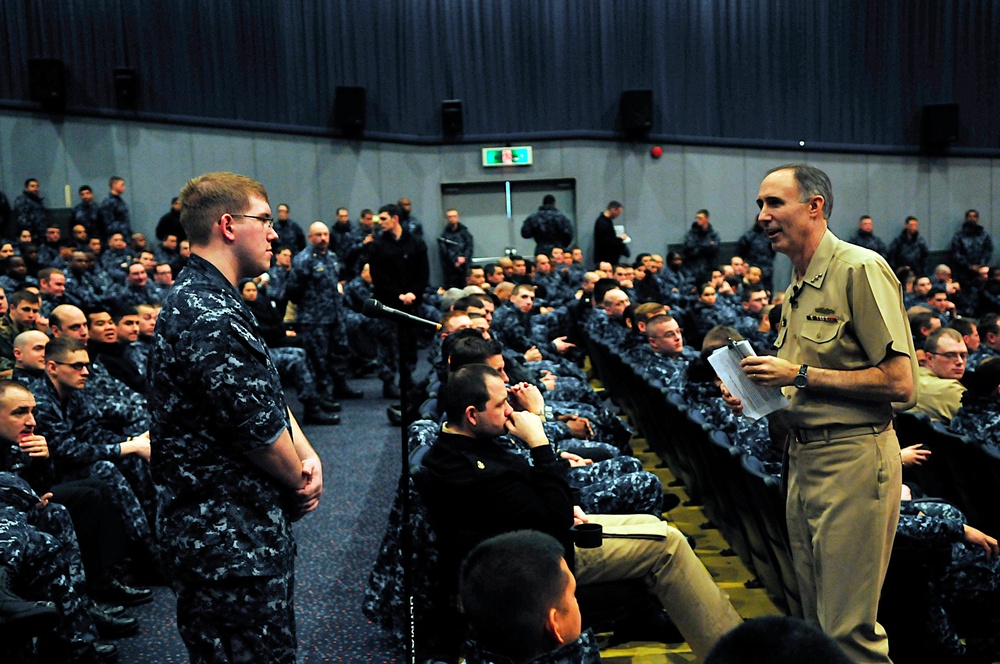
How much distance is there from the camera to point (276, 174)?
45.1ft

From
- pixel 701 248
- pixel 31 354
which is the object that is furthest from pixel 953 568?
pixel 701 248

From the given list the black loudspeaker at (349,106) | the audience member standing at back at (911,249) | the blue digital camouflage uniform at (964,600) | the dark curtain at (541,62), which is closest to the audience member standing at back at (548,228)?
the dark curtain at (541,62)

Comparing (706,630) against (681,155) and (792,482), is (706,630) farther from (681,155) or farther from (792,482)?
(681,155)

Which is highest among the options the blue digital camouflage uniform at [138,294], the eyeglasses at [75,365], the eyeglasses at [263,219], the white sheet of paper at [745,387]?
the eyeglasses at [263,219]

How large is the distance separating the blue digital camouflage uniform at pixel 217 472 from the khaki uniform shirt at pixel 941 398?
3.54 m

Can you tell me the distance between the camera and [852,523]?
8.28 feet

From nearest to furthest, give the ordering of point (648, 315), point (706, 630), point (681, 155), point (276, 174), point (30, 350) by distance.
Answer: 1. point (706, 630)
2. point (30, 350)
3. point (648, 315)
4. point (276, 174)
5. point (681, 155)

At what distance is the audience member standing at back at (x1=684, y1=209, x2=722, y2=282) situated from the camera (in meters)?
14.2

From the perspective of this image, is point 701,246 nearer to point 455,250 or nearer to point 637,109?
point 637,109

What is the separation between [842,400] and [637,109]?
12.3m

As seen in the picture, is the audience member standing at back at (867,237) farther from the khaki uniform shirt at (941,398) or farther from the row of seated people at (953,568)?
the row of seated people at (953,568)

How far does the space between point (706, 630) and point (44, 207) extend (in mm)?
11761

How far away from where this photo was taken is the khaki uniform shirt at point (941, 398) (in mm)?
4680

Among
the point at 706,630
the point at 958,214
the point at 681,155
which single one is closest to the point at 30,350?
the point at 706,630
